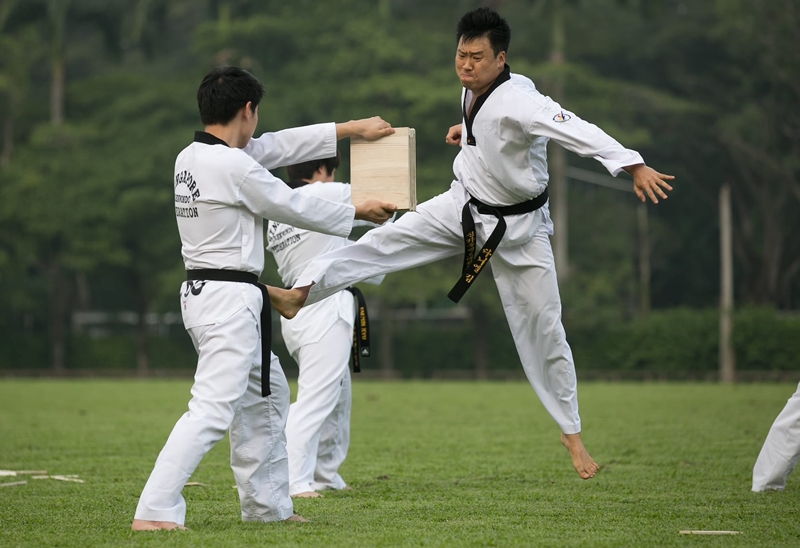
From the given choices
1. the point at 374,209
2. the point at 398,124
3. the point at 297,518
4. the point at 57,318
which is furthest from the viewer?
the point at 57,318

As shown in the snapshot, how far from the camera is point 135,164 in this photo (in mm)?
38500

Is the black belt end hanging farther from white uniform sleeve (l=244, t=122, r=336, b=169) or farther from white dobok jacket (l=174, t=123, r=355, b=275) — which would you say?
white dobok jacket (l=174, t=123, r=355, b=275)

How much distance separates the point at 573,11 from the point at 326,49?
956 centimetres

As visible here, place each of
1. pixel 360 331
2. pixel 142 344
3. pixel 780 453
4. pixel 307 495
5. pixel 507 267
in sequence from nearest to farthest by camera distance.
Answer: pixel 507 267
pixel 780 453
pixel 307 495
pixel 360 331
pixel 142 344

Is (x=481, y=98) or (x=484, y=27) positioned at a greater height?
(x=484, y=27)

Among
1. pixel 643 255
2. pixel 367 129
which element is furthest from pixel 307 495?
pixel 643 255

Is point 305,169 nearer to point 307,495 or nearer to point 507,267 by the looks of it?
point 507,267

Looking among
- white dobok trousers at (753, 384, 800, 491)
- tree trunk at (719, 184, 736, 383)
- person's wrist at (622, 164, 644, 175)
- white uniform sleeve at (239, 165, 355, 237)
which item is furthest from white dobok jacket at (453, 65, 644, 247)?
tree trunk at (719, 184, 736, 383)

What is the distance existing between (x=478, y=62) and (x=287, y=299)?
5.74 feet

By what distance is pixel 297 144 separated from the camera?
615 cm

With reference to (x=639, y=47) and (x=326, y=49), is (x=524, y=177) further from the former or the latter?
(x=639, y=47)

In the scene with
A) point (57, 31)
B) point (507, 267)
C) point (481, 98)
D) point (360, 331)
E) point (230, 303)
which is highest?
point (57, 31)

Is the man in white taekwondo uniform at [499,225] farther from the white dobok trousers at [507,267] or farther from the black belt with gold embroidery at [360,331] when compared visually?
the black belt with gold embroidery at [360,331]

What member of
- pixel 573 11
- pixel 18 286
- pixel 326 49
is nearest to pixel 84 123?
pixel 18 286
